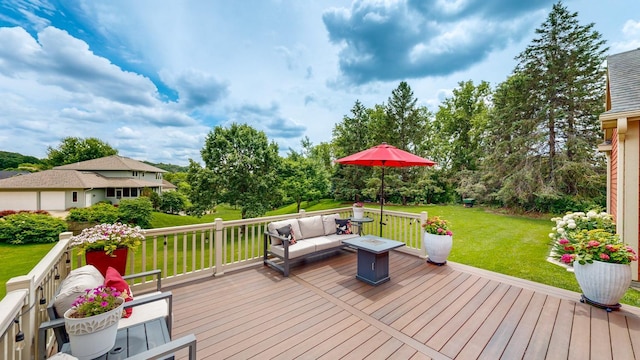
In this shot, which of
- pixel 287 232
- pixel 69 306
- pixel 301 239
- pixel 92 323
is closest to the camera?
pixel 92 323

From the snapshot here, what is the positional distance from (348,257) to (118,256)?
12.6 ft

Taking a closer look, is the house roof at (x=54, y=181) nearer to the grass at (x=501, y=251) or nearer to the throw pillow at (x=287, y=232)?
the grass at (x=501, y=251)

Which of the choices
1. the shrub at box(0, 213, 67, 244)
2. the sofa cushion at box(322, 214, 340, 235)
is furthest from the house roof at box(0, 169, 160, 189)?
the sofa cushion at box(322, 214, 340, 235)

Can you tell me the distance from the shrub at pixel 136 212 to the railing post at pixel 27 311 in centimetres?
1697

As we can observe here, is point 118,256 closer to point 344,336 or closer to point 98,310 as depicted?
point 98,310

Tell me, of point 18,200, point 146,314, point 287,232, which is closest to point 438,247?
point 287,232

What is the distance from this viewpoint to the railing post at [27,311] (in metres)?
1.51

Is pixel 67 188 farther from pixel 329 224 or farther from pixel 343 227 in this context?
pixel 343 227

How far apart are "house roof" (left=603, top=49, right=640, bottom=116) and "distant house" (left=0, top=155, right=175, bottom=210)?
1071 inches

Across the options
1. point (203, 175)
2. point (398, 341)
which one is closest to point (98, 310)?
point (398, 341)

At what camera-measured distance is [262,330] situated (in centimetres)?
261

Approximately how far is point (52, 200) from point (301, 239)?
23543mm

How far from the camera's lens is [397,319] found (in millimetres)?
2816

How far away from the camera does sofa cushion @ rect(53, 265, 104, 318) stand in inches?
66.7
